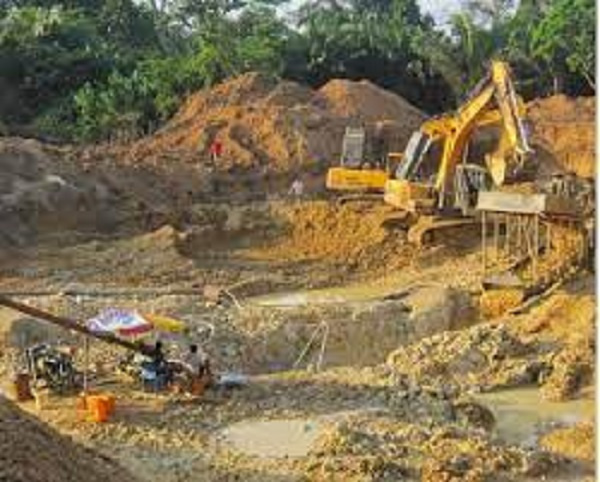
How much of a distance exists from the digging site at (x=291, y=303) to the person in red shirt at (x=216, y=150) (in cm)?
6

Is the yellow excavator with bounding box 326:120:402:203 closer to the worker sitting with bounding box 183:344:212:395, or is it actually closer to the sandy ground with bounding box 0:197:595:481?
the sandy ground with bounding box 0:197:595:481

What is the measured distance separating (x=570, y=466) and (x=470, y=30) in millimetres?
25094

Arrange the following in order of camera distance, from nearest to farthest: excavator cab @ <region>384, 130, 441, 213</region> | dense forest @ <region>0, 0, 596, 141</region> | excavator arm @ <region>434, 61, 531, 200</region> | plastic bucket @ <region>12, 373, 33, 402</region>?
plastic bucket @ <region>12, 373, 33, 402</region> → excavator arm @ <region>434, 61, 531, 200</region> → excavator cab @ <region>384, 130, 441, 213</region> → dense forest @ <region>0, 0, 596, 141</region>

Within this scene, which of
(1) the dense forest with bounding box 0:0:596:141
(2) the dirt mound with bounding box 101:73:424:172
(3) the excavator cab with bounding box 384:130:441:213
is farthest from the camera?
(1) the dense forest with bounding box 0:0:596:141

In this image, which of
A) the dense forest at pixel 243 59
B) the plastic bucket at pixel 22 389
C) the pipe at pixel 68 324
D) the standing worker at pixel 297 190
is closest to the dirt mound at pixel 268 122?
the standing worker at pixel 297 190

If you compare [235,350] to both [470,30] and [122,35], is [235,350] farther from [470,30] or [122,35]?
[122,35]

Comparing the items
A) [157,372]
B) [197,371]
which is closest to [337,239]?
[197,371]

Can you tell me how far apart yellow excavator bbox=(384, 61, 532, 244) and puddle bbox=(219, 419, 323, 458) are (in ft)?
25.3

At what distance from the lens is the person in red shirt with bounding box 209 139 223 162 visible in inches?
1125

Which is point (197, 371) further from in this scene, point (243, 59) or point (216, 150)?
point (243, 59)

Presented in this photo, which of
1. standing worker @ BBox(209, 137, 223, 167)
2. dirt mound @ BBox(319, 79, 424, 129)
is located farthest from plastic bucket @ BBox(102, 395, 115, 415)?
dirt mound @ BBox(319, 79, 424, 129)

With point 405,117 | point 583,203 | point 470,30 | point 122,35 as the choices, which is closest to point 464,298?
point 583,203

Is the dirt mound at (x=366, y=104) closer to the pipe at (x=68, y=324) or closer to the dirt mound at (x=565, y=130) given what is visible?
the dirt mound at (x=565, y=130)

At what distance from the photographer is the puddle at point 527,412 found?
14508mm
